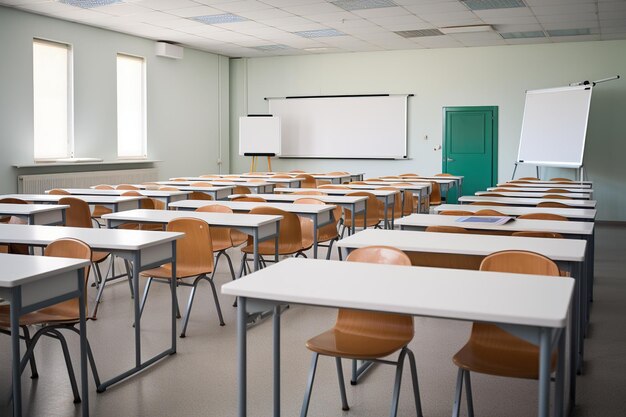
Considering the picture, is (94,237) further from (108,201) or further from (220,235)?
(108,201)

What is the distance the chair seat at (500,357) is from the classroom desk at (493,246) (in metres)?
0.49

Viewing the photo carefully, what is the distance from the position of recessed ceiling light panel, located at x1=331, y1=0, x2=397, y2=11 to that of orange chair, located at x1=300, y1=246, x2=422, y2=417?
23.6 feet

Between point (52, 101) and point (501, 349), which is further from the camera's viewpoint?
point (52, 101)

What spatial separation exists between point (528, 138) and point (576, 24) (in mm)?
2183

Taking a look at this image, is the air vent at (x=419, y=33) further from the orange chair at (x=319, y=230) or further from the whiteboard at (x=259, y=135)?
the orange chair at (x=319, y=230)

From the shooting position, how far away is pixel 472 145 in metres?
13.5

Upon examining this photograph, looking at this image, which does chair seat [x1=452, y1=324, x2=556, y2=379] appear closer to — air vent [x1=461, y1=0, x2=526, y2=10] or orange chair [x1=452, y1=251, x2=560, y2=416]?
orange chair [x1=452, y1=251, x2=560, y2=416]

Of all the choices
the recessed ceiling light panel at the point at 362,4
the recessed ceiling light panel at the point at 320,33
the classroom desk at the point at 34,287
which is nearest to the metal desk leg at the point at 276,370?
the classroom desk at the point at 34,287

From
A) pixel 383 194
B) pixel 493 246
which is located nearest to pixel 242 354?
pixel 493 246

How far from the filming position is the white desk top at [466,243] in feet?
11.6

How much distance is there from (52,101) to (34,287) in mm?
8538

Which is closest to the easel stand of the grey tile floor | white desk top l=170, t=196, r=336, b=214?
white desk top l=170, t=196, r=336, b=214

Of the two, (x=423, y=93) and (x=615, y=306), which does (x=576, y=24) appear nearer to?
(x=423, y=93)

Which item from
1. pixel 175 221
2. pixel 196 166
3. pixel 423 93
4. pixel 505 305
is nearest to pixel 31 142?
pixel 196 166
